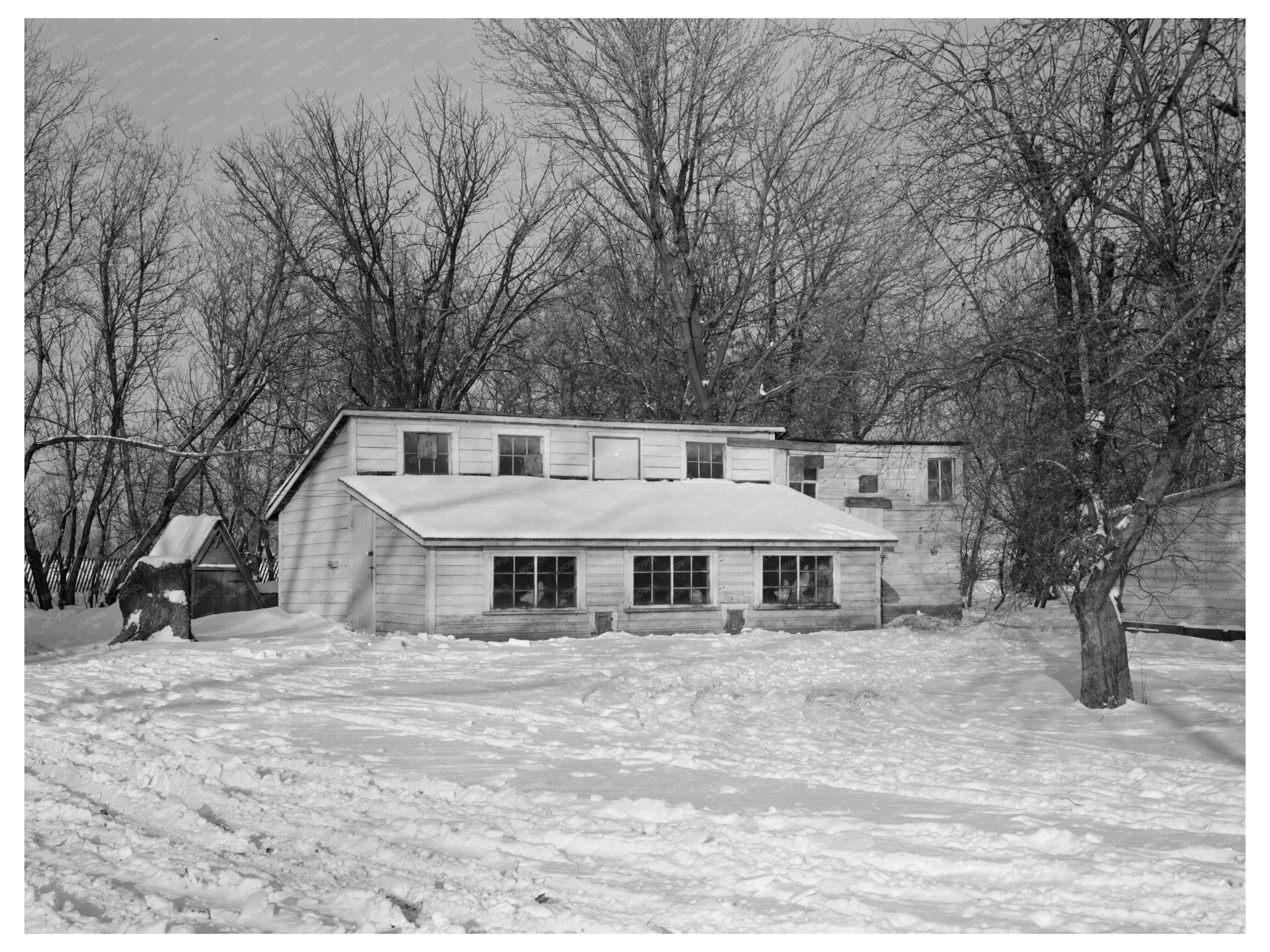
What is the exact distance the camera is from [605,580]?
23.7 meters

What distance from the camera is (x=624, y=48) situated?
32125 millimetres

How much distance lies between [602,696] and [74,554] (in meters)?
33.5

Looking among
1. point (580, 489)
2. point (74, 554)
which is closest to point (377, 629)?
point (580, 489)

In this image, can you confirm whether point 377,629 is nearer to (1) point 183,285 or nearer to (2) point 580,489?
(2) point 580,489

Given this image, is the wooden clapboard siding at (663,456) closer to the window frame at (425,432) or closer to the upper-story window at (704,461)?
the upper-story window at (704,461)

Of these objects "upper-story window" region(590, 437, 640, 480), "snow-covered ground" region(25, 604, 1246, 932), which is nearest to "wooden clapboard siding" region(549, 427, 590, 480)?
"upper-story window" region(590, 437, 640, 480)

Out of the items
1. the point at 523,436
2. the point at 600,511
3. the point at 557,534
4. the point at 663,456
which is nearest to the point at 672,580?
the point at 600,511

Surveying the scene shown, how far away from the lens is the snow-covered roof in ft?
72.0

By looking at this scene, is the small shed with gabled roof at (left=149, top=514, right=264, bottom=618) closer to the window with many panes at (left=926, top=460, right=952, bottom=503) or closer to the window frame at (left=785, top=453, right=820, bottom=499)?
the window frame at (left=785, top=453, right=820, bottom=499)

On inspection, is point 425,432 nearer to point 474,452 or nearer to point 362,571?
point 474,452

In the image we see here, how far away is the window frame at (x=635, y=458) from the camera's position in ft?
89.7

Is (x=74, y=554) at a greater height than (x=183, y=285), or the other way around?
(x=183, y=285)

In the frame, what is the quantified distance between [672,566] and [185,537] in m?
9.50

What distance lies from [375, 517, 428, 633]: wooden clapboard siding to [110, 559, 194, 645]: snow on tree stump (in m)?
3.82
